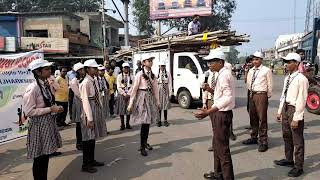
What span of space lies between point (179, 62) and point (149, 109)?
6553 mm

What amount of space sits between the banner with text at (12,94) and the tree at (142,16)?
104ft

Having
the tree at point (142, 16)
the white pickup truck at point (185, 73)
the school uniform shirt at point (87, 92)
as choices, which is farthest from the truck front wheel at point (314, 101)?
the tree at point (142, 16)

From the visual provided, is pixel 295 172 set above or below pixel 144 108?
below

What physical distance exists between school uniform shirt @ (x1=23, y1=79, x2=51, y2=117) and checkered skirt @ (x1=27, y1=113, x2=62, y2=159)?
0.14m

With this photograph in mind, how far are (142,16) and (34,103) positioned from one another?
1375 inches

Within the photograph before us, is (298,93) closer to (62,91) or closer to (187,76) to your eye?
(62,91)

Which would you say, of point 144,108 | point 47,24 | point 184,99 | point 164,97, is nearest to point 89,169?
point 144,108

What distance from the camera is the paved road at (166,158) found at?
5.71 meters

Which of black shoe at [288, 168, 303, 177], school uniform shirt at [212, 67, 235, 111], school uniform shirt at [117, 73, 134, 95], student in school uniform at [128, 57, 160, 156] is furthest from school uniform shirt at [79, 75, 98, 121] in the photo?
school uniform shirt at [117, 73, 134, 95]

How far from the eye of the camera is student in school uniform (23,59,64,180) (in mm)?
4789

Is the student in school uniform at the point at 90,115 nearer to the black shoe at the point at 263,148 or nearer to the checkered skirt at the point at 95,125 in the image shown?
the checkered skirt at the point at 95,125

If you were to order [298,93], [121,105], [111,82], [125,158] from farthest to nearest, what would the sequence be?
1. [111,82]
2. [121,105]
3. [125,158]
4. [298,93]

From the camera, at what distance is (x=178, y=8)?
2586cm

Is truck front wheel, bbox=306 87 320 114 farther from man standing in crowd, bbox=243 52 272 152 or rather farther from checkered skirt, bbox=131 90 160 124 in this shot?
checkered skirt, bbox=131 90 160 124
